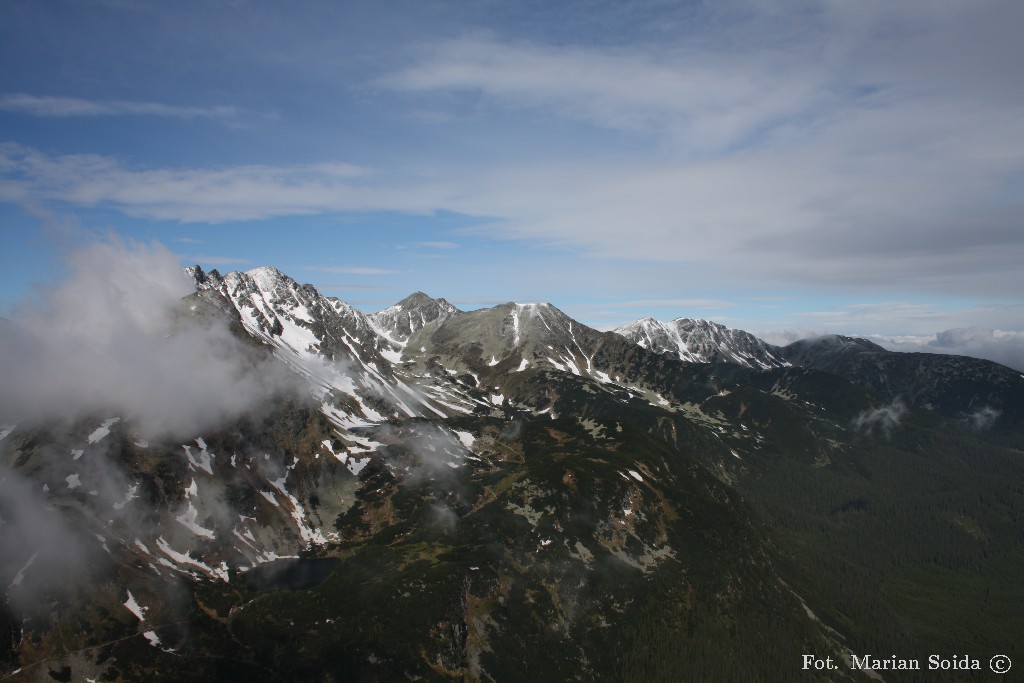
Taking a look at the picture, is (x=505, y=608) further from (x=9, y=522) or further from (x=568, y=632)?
(x=9, y=522)

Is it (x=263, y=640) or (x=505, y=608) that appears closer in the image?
(x=263, y=640)

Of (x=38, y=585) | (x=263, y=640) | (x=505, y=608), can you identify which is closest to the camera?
(x=38, y=585)

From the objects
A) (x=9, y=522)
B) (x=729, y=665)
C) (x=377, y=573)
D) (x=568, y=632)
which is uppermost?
(x=9, y=522)

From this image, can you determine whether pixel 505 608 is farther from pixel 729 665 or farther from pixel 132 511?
pixel 132 511

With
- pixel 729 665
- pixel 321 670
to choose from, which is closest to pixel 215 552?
pixel 321 670

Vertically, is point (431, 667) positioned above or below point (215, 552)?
below

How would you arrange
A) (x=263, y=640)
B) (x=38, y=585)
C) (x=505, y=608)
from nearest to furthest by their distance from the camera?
1. (x=38, y=585)
2. (x=263, y=640)
3. (x=505, y=608)

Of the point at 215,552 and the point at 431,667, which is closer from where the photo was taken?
the point at 431,667

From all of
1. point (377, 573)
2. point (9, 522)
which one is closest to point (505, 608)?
point (377, 573)

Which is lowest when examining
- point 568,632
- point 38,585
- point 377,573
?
point 568,632
